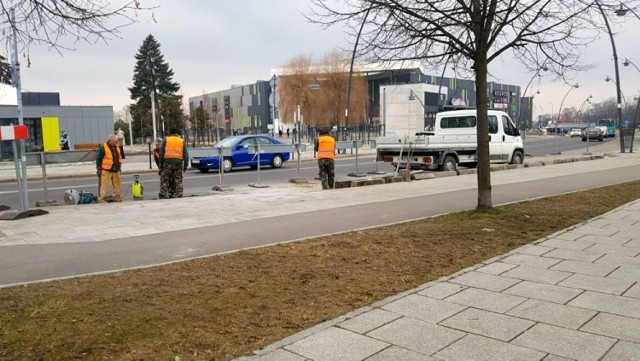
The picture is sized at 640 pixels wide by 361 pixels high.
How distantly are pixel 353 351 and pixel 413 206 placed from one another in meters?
7.31

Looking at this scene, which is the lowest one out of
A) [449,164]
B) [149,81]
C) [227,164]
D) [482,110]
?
[449,164]

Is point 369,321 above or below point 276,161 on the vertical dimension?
below

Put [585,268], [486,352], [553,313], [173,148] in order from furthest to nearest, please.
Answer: [173,148], [585,268], [553,313], [486,352]

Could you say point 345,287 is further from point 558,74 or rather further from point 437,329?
point 558,74

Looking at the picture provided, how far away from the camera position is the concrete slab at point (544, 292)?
15.3ft

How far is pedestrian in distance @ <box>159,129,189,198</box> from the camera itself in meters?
12.4

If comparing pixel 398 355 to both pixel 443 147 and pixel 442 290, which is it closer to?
pixel 442 290

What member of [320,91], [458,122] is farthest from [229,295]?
[320,91]

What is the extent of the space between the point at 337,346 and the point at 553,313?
1917 mm

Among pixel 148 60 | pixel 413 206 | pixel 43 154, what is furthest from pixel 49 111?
pixel 148 60

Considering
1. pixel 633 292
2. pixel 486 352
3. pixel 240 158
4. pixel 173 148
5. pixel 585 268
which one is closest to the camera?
pixel 486 352

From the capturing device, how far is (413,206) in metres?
10.7

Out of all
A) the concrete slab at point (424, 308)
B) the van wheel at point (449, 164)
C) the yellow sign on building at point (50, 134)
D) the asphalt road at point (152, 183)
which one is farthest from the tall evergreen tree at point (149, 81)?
the concrete slab at point (424, 308)

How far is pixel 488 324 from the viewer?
4047mm
